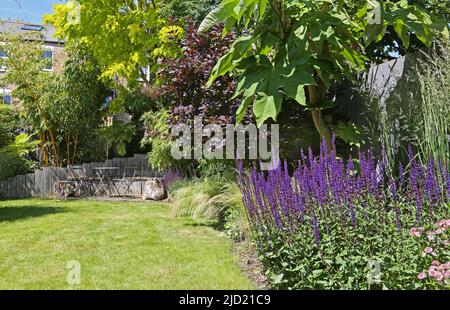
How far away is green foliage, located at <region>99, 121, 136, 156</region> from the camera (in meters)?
12.3

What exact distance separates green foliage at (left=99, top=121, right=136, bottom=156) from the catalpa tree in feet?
30.7

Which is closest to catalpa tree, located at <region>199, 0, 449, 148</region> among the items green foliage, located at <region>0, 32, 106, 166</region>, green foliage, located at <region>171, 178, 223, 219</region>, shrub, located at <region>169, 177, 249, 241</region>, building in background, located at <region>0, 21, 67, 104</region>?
shrub, located at <region>169, 177, 249, 241</region>

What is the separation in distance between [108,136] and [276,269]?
1000 centimetres

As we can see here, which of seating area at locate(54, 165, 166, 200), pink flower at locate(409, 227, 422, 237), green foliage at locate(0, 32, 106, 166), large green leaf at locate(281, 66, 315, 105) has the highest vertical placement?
green foliage at locate(0, 32, 106, 166)

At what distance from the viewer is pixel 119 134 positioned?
40.7 feet

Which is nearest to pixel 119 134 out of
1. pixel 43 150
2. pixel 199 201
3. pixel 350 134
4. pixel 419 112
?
pixel 43 150

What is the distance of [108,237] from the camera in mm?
5219

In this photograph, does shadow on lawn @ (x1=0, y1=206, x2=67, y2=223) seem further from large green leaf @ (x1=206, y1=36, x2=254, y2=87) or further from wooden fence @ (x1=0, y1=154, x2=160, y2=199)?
large green leaf @ (x1=206, y1=36, x2=254, y2=87)

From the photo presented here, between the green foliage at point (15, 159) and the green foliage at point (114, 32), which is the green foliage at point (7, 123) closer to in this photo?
the green foliage at point (15, 159)

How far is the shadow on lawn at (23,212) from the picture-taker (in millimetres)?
7262

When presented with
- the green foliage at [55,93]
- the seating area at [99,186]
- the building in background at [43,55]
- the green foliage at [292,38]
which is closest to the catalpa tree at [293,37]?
the green foliage at [292,38]

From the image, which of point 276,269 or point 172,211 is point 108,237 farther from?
point 276,269

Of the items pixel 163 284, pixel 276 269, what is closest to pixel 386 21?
pixel 276 269

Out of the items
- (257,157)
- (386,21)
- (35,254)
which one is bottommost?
(35,254)
